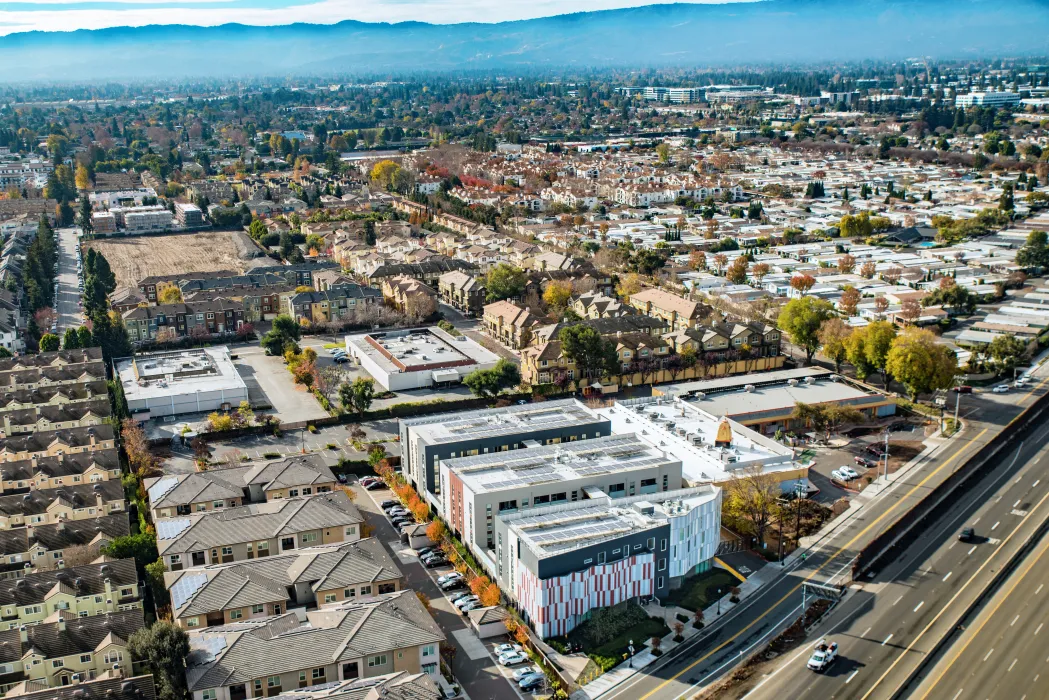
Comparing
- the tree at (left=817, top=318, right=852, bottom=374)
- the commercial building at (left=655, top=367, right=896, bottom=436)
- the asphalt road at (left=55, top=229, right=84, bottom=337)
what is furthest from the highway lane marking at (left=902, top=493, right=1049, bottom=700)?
the asphalt road at (left=55, top=229, right=84, bottom=337)

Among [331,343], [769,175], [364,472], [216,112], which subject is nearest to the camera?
[364,472]

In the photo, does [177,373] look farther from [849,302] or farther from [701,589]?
[849,302]

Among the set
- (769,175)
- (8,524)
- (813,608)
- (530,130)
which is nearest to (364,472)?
(8,524)

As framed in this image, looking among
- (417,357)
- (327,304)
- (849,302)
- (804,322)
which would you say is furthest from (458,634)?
(849,302)

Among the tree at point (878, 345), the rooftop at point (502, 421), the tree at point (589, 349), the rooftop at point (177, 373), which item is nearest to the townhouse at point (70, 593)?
the rooftop at point (502, 421)

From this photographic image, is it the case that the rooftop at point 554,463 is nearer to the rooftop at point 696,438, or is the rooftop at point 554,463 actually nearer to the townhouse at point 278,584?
the rooftop at point 696,438

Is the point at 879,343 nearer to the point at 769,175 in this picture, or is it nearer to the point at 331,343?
the point at 331,343
